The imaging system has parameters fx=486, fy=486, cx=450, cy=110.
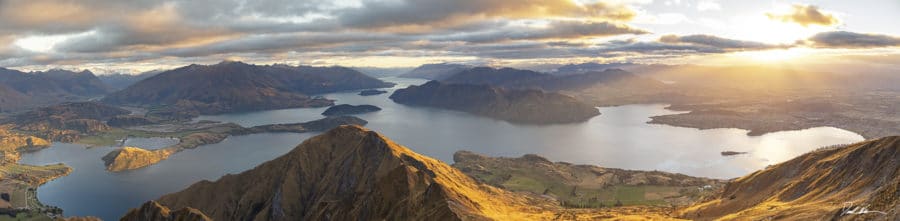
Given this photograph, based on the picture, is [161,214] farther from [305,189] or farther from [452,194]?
[452,194]

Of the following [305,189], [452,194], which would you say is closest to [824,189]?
[452,194]

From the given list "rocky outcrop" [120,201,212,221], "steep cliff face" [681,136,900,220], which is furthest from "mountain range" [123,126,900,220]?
"rocky outcrop" [120,201,212,221]

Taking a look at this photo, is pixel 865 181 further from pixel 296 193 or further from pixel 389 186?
pixel 296 193

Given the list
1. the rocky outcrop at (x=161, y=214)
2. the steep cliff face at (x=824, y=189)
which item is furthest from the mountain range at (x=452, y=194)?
the rocky outcrop at (x=161, y=214)

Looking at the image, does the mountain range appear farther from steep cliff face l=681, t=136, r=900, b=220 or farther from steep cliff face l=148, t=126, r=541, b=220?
steep cliff face l=148, t=126, r=541, b=220

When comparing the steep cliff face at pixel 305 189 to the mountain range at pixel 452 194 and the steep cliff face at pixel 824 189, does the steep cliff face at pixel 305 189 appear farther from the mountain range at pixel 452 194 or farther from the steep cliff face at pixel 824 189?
the steep cliff face at pixel 824 189

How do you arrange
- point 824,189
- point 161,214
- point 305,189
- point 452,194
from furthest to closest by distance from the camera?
point 305,189 → point 161,214 → point 452,194 → point 824,189

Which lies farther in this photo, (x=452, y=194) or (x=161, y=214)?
(x=161, y=214)

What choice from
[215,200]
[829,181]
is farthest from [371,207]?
[829,181]
